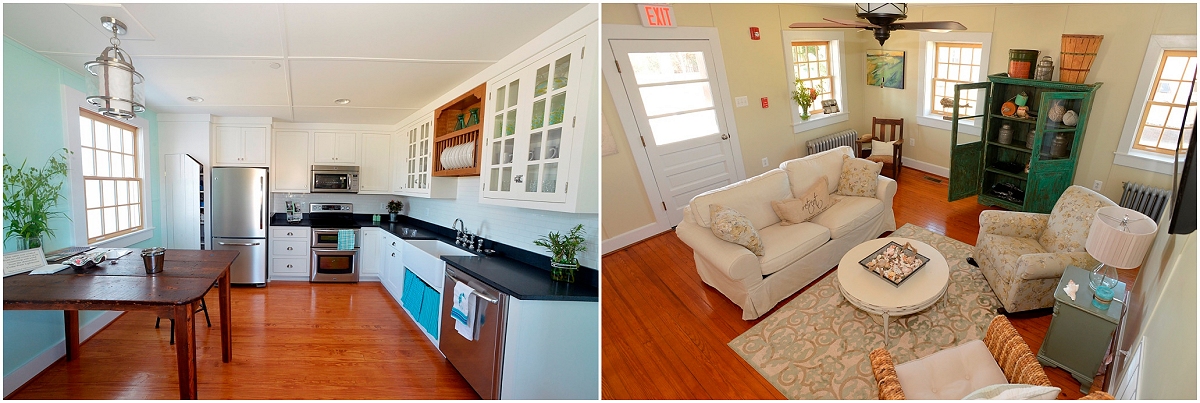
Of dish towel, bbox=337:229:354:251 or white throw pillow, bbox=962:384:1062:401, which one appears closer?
white throw pillow, bbox=962:384:1062:401

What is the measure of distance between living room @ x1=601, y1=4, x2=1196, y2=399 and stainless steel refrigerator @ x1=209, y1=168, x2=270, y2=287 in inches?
130

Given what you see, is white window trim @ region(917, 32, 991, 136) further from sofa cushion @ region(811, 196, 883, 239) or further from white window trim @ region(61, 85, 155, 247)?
white window trim @ region(61, 85, 155, 247)

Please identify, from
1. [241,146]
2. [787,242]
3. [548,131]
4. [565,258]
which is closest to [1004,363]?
[787,242]

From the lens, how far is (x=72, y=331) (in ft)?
9.75

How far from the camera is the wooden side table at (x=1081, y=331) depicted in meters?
2.21

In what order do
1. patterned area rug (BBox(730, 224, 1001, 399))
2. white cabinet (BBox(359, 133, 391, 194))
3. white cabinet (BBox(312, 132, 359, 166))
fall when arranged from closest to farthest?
patterned area rug (BBox(730, 224, 1001, 399)) → white cabinet (BBox(312, 132, 359, 166)) → white cabinet (BBox(359, 133, 391, 194))

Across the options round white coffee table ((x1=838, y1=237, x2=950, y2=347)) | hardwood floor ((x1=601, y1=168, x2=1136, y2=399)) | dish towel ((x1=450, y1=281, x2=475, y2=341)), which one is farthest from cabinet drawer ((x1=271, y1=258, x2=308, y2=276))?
round white coffee table ((x1=838, y1=237, x2=950, y2=347))

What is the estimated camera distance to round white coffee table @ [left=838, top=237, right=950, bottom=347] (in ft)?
8.64

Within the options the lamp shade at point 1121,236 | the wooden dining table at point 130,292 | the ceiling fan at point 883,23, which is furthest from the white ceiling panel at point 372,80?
the lamp shade at point 1121,236

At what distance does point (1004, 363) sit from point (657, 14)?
8.28ft

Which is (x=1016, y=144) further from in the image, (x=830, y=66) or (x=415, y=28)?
(x=415, y=28)

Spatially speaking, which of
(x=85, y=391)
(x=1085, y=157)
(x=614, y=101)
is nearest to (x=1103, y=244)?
(x=1085, y=157)

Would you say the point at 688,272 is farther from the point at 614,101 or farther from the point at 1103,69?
the point at 1103,69

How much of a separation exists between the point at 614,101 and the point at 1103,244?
2586 millimetres
